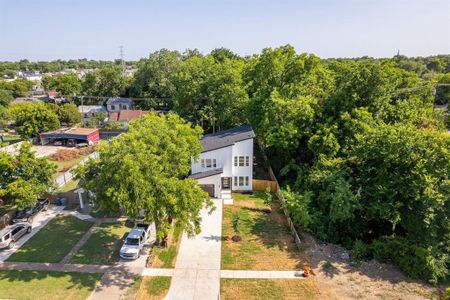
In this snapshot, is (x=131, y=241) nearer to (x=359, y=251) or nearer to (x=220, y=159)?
(x=220, y=159)

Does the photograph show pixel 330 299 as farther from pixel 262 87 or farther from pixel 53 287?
pixel 262 87

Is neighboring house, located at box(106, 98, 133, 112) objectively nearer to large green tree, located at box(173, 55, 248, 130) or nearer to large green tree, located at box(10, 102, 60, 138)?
large green tree, located at box(10, 102, 60, 138)

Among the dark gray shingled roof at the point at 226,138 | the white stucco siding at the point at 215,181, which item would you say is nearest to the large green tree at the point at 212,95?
the dark gray shingled roof at the point at 226,138

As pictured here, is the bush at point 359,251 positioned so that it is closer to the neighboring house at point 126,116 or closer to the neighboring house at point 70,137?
the neighboring house at point 70,137

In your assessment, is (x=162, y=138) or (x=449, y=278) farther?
(x=162, y=138)

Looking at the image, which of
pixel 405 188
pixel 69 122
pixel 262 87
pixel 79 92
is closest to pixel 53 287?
pixel 405 188

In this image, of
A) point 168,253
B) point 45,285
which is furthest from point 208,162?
point 45,285
